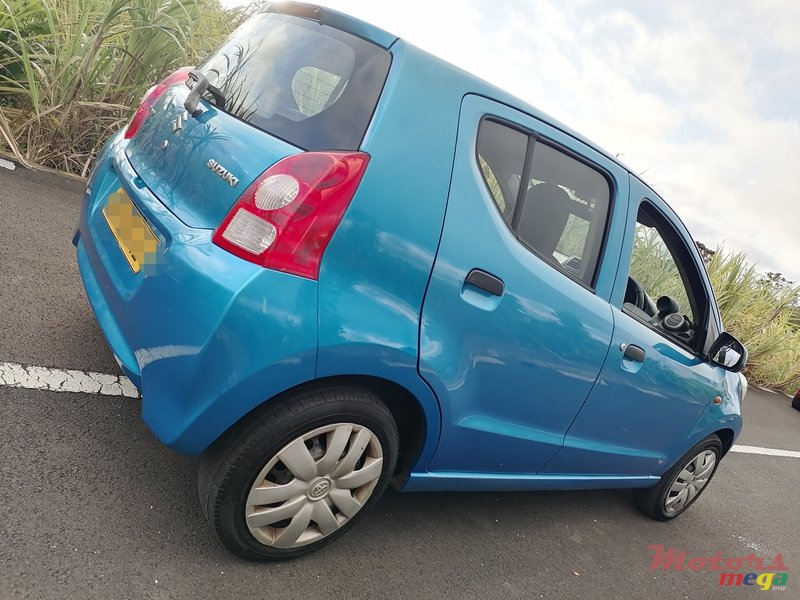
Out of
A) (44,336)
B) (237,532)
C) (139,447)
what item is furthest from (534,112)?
(44,336)

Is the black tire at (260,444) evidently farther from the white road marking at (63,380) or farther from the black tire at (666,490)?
the black tire at (666,490)

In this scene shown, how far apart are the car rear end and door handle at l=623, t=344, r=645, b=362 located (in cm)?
148

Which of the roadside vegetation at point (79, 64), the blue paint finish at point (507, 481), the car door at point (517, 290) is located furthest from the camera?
the roadside vegetation at point (79, 64)

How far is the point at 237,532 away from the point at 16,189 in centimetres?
347

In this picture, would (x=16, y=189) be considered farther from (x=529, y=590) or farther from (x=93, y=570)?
(x=529, y=590)

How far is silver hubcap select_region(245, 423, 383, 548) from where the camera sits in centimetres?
177

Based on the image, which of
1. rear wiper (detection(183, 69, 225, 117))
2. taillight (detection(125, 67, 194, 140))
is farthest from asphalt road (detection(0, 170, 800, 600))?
rear wiper (detection(183, 69, 225, 117))

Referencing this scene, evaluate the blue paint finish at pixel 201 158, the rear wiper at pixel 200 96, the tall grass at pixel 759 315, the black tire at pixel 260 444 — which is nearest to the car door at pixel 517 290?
the black tire at pixel 260 444

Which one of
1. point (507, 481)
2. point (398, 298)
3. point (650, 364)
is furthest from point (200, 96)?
point (650, 364)

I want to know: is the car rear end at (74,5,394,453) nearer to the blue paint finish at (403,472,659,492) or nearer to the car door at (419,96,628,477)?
the car door at (419,96,628,477)

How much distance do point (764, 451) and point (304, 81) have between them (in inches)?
248

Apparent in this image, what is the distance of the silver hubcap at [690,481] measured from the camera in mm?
3426

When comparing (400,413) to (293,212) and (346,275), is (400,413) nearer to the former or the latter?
(346,275)

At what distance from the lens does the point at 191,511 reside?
201cm
